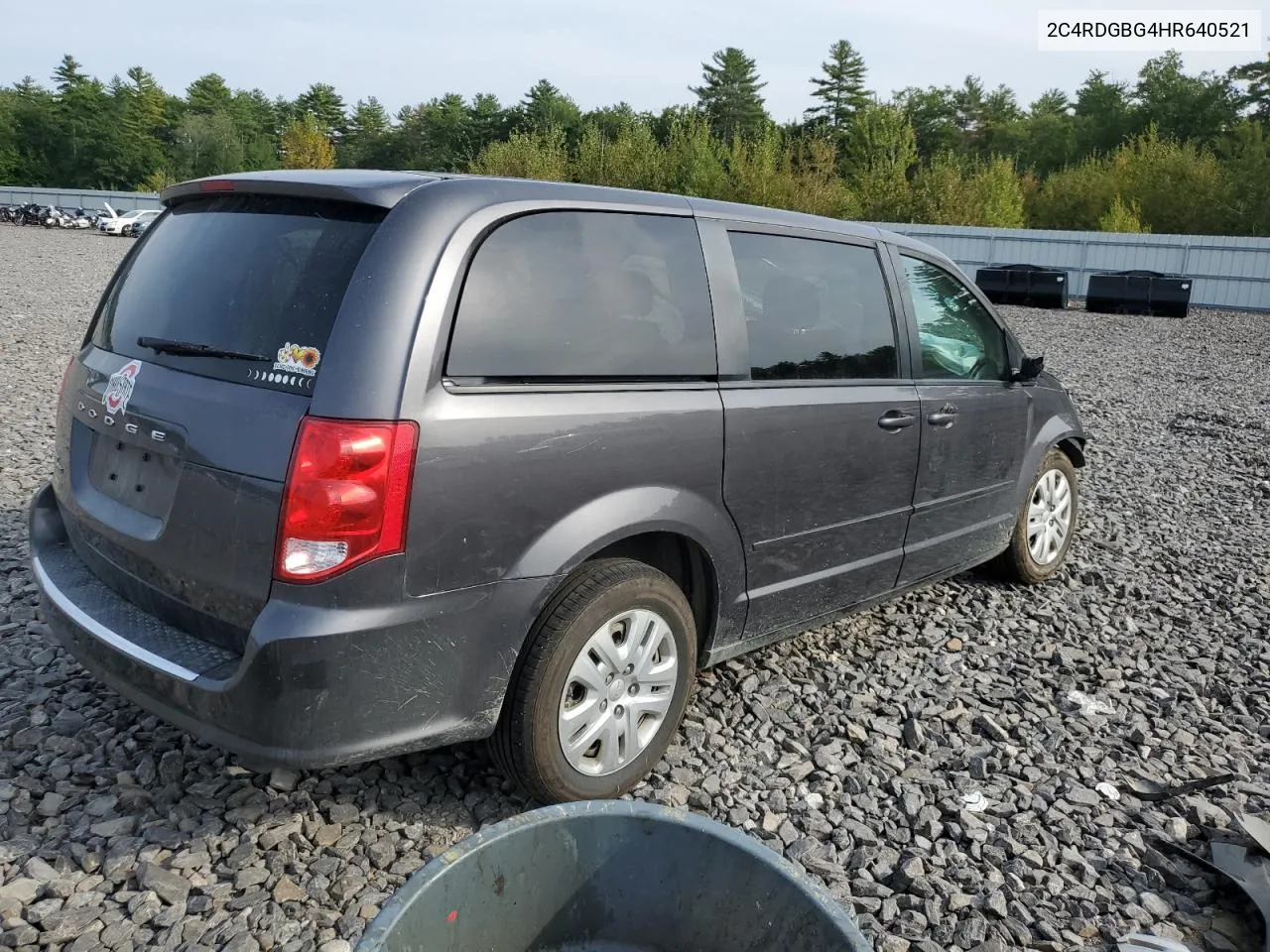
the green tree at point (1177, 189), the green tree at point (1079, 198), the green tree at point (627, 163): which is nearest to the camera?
the green tree at point (1177, 189)

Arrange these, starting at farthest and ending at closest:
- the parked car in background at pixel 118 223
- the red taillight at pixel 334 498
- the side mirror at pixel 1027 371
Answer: the parked car in background at pixel 118 223 < the side mirror at pixel 1027 371 < the red taillight at pixel 334 498

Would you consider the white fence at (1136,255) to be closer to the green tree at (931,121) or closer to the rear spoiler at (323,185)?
the rear spoiler at (323,185)

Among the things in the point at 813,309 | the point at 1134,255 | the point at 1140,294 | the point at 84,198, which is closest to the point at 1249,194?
the point at 1134,255

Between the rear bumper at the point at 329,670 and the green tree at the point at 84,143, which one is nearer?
the rear bumper at the point at 329,670

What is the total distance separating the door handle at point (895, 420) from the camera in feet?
12.8

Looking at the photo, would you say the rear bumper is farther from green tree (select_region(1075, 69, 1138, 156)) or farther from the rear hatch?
green tree (select_region(1075, 69, 1138, 156))

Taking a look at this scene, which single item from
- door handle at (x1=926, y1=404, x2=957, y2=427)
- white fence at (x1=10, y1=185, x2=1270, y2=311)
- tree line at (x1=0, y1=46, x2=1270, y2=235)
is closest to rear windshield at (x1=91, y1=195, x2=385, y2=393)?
door handle at (x1=926, y1=404, x2=957, y2=427)

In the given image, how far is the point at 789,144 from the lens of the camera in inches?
2176

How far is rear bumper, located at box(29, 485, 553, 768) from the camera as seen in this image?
2.44m

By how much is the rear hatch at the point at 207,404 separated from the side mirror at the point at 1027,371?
3321 millimetres

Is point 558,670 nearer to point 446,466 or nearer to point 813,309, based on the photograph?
point 446,466

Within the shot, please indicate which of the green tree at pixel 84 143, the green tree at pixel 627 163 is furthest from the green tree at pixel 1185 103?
the green tree at pixel 84 143

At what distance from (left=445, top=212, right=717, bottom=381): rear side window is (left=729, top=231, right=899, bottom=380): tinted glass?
28 centimetres

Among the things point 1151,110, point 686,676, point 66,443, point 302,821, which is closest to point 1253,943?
point 686,676
